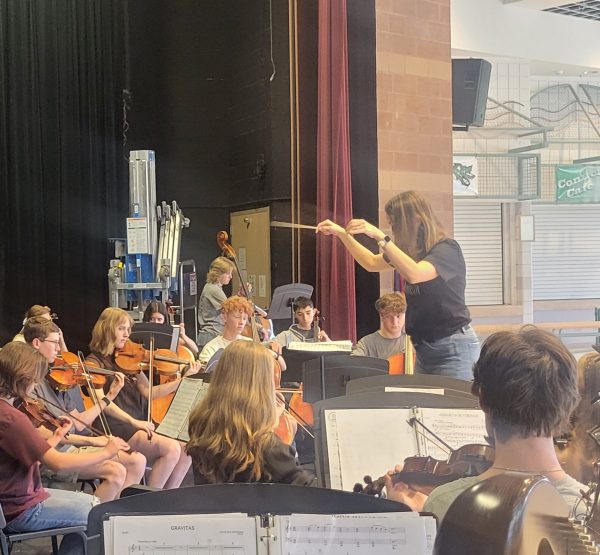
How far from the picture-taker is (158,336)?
4.32m

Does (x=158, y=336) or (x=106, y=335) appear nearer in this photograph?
(x=106, y=335)

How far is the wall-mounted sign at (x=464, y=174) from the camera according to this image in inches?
319

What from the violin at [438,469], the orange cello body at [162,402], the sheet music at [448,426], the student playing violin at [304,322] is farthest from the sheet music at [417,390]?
the student playing violin at [304,322]

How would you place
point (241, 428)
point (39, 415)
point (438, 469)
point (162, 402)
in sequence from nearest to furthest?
point (438, 469) → point (241, 428) → point (39, 415) → point (162, 402)

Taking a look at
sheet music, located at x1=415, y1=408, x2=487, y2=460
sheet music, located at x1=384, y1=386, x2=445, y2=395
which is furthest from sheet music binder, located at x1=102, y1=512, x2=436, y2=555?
sheet music, located at x1=384, y1=386, x2=445, y2=395

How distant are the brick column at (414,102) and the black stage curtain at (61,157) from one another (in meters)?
2.80

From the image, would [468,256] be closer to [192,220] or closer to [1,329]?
[192,220]

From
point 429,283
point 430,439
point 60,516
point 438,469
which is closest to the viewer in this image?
point 438,469

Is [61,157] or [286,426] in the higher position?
[61,157]

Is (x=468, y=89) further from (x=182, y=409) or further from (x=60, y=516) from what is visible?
(x=60, y=516)

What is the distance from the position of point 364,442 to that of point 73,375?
2.21m

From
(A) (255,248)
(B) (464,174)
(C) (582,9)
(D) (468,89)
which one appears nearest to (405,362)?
(D) (468,89)

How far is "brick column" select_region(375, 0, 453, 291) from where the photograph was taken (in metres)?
5.85

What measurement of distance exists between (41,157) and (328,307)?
120 inches
